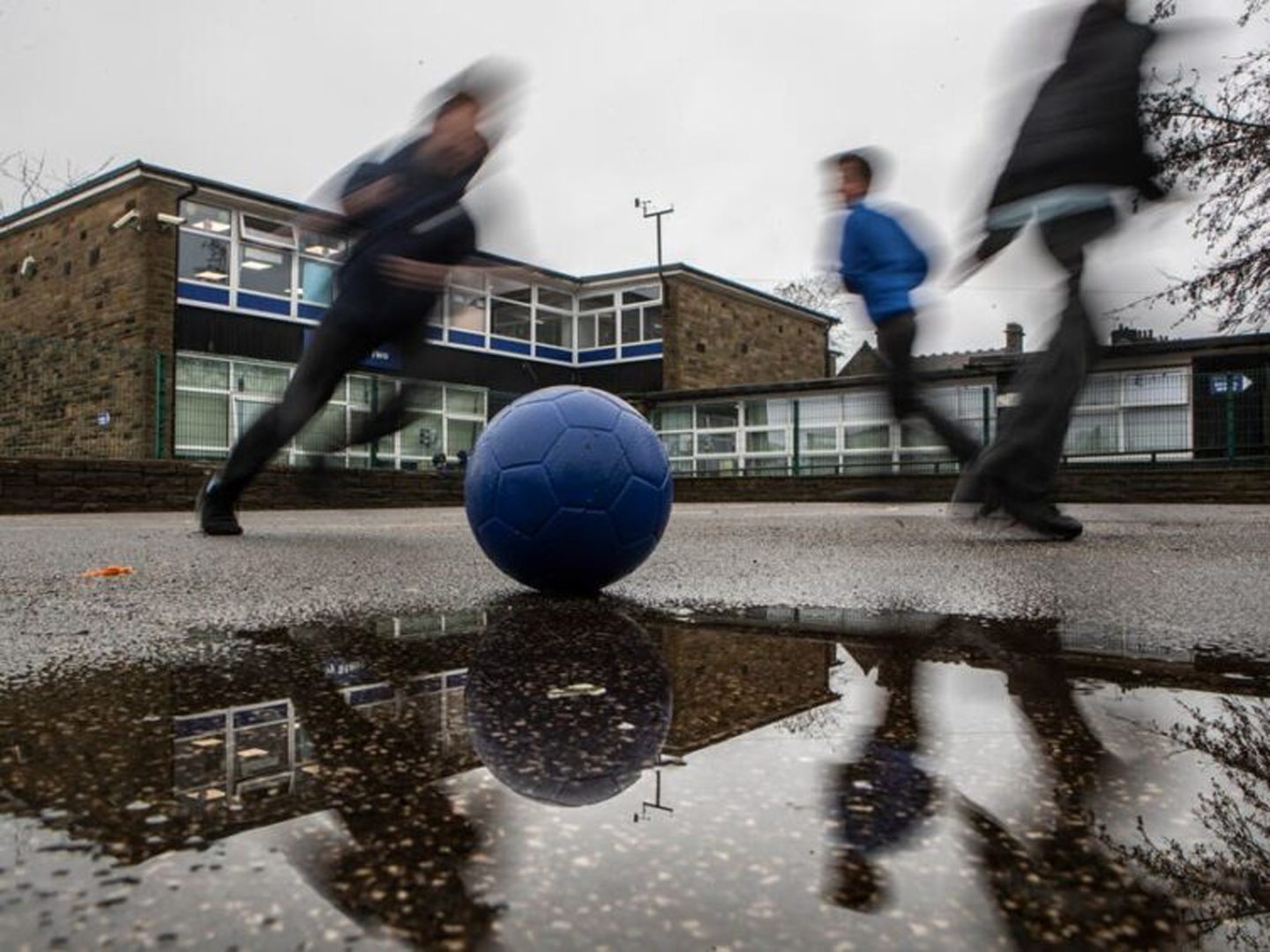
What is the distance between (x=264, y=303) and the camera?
23938 millimetres

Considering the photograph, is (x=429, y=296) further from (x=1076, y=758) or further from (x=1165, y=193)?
(x=1076, y=758)

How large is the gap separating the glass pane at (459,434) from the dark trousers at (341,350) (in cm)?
2233

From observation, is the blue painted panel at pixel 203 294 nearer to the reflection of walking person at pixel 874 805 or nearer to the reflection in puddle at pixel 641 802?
the reflection in puddle at pixel 641 802

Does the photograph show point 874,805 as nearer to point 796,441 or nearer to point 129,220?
point 796,441

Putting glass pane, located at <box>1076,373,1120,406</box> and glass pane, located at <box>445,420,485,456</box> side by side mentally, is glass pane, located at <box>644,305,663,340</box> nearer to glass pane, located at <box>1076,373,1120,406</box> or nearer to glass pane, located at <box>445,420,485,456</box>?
glass pane, located at <box>445,420,485,456</box>

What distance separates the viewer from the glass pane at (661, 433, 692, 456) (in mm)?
26266

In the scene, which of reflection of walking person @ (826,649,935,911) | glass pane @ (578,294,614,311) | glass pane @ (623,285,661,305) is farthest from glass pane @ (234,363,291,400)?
reflection of walking person @ (826,649,935,911)

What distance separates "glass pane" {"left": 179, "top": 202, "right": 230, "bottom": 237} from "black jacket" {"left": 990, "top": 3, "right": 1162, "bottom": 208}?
22192 millimetres

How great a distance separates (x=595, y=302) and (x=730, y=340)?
494 centimetres

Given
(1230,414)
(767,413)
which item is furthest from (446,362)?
(1230,414)

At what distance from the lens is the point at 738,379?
3350 centimetres

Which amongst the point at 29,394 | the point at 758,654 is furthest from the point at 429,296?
the point at 29,394

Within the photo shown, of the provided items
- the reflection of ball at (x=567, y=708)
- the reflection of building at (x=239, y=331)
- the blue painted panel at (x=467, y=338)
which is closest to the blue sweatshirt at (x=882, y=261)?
the reflection of building at (x=239, y=331)

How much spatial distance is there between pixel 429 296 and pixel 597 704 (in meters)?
3.64
